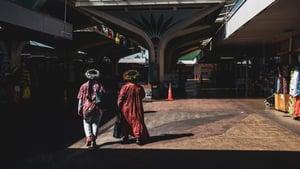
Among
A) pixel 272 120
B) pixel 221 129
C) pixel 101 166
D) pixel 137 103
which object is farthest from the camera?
pixel 272 120

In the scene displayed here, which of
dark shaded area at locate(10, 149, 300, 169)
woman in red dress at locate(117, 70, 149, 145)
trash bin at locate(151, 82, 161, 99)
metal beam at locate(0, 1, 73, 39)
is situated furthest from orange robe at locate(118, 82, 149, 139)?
trash bin at locate(151, 82, 161, 99)

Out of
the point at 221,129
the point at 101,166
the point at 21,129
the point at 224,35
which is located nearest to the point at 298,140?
the point at 221,129

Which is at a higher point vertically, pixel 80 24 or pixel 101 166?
pixel 80 24

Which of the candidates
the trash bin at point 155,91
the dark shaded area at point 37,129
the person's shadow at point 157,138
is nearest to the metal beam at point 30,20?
the dark shaded area at point 37,129

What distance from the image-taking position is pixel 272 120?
38.0 ft

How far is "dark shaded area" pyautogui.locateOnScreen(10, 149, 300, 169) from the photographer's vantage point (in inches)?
248

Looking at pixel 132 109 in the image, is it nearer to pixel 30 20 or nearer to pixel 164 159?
pixel 164 159

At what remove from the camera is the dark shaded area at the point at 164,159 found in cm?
629

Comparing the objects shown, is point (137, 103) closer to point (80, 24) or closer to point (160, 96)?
point (160, 96)

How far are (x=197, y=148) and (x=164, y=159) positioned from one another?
3.71 ft

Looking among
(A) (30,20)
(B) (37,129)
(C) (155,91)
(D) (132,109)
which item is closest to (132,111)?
(D) (132,109)

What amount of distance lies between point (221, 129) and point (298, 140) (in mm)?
2121

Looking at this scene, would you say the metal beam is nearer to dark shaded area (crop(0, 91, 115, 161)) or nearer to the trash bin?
dark shaded area (crop(0, 91, 115, 161))

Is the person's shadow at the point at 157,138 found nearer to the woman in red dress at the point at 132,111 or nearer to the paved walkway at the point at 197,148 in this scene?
the paved walkway at the point at 197,148
